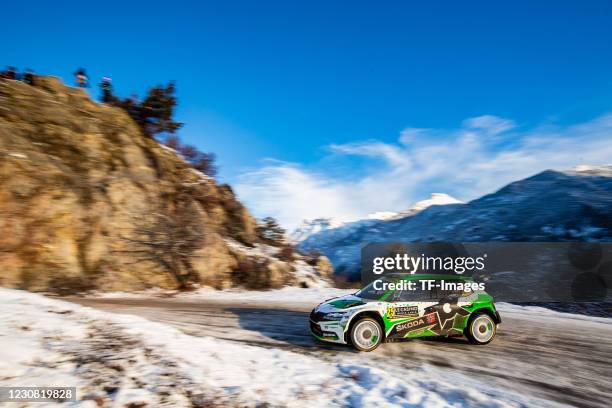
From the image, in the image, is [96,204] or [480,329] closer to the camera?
[480,329]

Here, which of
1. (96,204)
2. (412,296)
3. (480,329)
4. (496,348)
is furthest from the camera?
(96,204)

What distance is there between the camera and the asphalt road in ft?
20.7

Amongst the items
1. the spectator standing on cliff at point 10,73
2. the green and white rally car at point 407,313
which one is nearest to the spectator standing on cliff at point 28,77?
the spectator standing on cliff at point 10,73

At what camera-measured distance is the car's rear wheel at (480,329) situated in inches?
338

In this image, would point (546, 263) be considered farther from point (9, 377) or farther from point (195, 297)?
point (9, 377)

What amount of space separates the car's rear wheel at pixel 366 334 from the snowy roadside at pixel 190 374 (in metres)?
0.61

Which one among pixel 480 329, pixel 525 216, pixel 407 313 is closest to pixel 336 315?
pixel 407 313

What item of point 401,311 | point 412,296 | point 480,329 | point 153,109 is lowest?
point 480,329

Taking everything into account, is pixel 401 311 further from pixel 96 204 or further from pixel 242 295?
pixel 96 204

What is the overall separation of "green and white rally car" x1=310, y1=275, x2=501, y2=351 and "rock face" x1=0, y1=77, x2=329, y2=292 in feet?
37.2

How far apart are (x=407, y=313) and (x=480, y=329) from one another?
1.93m

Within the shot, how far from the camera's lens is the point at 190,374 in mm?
5578

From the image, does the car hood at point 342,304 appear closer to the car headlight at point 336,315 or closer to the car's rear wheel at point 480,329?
the car headlight at point 336,315

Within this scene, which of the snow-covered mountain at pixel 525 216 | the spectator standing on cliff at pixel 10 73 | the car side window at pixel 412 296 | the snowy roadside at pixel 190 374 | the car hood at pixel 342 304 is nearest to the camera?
the snowy roadside at pixel 190 374
